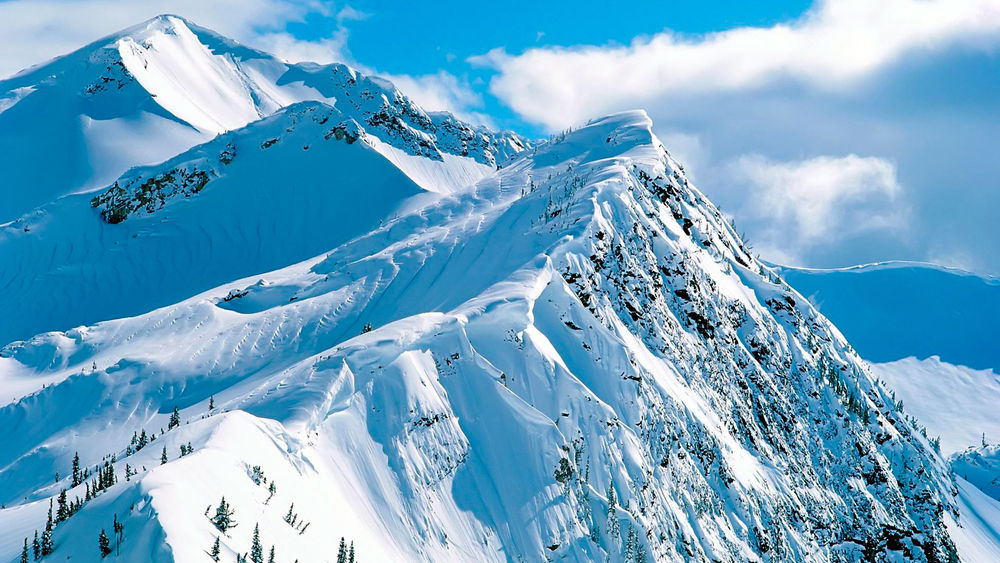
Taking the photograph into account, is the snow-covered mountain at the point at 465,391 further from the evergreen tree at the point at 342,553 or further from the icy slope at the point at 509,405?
the evergreen tree at the point at 342,553

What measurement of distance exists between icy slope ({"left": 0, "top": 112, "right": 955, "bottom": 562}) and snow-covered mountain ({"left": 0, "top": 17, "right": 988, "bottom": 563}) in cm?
20

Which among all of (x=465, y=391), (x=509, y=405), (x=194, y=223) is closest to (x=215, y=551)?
(x=465, y=391)

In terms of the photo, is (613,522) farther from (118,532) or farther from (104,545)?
(104,545)

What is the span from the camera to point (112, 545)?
24750 mm

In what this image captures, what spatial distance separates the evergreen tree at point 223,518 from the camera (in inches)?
1044

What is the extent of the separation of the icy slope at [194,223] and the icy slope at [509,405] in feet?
69.9

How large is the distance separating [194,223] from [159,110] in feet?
157

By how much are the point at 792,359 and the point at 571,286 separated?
26917 mm

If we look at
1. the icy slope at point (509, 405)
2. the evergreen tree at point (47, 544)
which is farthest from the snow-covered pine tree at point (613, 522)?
the evergreen tree at point (47, 544)

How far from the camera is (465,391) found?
45.9m

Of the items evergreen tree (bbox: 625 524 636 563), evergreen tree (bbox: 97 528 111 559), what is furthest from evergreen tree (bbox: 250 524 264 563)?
evergreen tree (bbox: 625 524 636 563)

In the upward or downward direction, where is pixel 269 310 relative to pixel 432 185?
downward

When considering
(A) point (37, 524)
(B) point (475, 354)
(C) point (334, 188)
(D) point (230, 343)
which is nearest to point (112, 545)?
(A) point (37, 524)

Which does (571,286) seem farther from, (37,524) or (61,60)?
(61,60)
